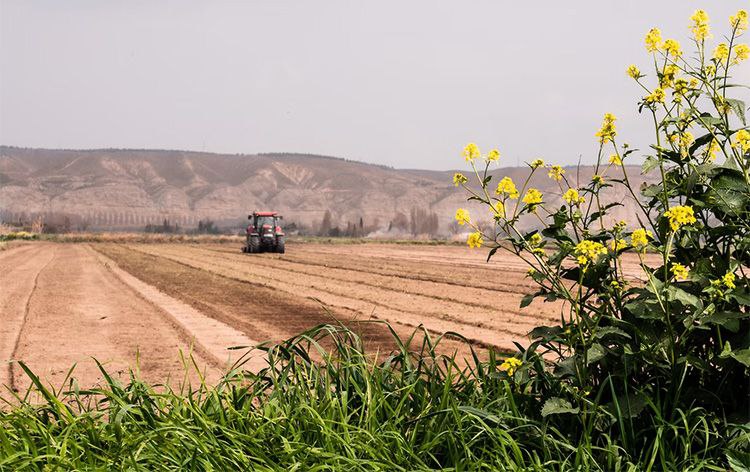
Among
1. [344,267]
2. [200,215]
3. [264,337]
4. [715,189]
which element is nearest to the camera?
[715,189]

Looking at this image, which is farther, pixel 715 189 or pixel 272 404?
pixel 272 404

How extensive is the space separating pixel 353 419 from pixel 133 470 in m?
1.25

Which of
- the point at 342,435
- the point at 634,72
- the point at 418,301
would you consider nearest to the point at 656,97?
the point at 634,72

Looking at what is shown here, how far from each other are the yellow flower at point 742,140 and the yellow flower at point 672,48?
51 centimetres

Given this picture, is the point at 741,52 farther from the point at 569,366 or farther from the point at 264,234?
A: the point at 264,234

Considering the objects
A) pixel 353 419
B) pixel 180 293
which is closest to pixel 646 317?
pixel 353 419

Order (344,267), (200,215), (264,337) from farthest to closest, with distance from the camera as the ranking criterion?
(200,215) < (344,267) < (264,337)

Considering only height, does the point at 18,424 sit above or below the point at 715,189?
below

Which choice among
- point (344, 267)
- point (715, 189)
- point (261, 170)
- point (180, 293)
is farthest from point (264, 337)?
point (261, 170)

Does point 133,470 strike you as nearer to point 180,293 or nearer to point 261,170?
point 180,293

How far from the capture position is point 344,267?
29562 mm

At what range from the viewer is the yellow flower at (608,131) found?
14.7 ft

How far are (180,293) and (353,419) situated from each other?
48.6ft

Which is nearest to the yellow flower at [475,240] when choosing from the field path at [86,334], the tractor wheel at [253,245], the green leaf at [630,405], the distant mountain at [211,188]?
the green leaf at [630,405]
